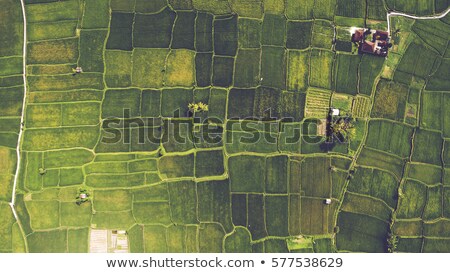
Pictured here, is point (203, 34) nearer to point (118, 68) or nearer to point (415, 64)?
point (118, 68)

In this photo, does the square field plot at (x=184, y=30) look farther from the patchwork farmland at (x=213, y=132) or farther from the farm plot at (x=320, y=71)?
the farm plot at (x=320, y=71)

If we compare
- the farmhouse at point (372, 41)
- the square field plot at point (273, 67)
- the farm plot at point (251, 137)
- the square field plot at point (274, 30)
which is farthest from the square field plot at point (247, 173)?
the farmhouse at point (372, 41)

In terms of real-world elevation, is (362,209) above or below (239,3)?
below

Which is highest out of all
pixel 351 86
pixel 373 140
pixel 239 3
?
pixel 239 3

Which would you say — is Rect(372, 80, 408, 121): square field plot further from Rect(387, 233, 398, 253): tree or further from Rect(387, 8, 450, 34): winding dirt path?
Rect(387, 233, 398, 253): tree

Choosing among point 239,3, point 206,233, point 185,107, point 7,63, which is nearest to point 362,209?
point 206,233

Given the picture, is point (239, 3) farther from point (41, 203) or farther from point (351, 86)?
point (41, 203)
